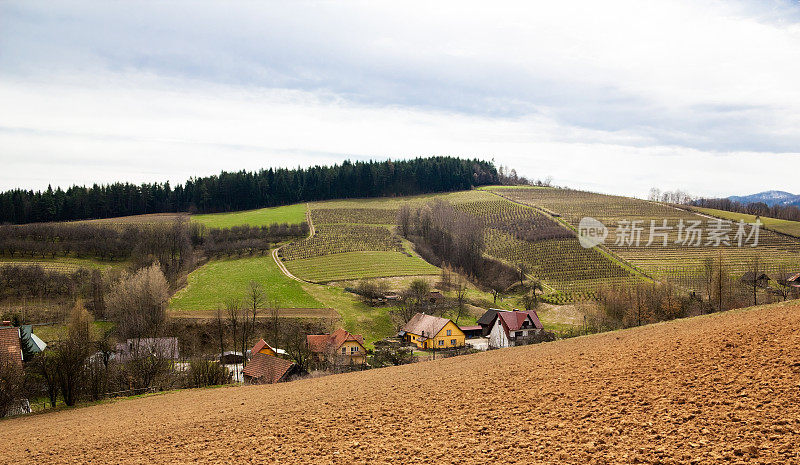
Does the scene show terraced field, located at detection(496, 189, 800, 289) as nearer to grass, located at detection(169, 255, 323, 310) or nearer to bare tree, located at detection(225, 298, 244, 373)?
grass, located at detection(169, 255, 323, 310)

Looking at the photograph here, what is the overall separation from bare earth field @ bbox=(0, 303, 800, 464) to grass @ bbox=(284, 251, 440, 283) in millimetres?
55847

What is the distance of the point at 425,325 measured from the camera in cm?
5656

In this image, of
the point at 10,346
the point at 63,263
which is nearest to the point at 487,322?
the point at 10,346

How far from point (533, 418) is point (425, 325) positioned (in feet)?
152

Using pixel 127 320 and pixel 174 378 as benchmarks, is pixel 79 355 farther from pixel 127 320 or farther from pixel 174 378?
pixel 127 320

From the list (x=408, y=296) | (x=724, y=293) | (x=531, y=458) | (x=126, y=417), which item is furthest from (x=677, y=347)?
(x=408, y=296)

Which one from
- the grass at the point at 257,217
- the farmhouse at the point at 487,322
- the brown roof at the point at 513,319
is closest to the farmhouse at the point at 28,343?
the farmhouse at the point at 487,322

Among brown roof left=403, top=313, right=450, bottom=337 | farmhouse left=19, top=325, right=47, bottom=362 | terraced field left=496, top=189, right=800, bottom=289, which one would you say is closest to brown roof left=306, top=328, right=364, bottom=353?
brown roof left=403, top=313, right=450, bottom=337

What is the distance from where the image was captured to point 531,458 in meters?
8.61

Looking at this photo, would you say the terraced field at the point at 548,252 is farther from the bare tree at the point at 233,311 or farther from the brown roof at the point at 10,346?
the brown roof at the point at 10,346

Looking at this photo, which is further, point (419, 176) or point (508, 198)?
point (419, 176)

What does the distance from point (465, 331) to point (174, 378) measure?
118 feet

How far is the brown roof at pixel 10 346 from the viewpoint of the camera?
1193 inches

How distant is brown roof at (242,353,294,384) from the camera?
3428 cm
